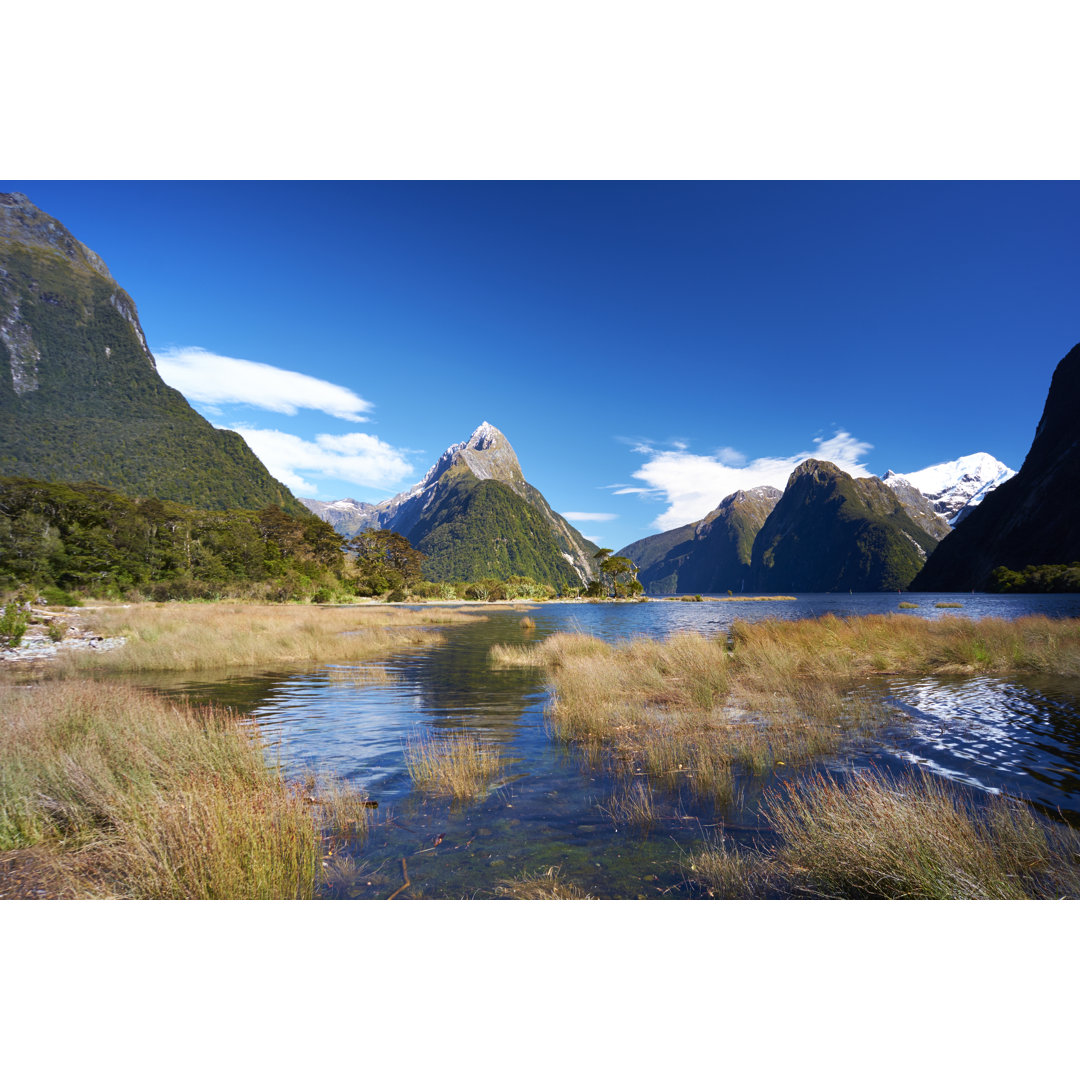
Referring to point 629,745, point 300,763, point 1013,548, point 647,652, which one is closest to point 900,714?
point 629,745

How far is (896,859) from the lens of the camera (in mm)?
4711

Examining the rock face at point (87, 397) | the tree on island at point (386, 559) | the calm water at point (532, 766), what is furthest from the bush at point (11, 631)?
the rock face at point (87, 397)

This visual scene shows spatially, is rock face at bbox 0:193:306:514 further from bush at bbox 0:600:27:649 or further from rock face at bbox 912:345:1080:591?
rock face at bbox 912:345:1080:591

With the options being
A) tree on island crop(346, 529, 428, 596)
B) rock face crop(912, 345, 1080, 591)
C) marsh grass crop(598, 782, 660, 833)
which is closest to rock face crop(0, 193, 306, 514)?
tree on island crop(346, 529, 428, 596)

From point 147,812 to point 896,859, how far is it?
7363mm

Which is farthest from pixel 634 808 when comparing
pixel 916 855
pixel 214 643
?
pixel 214 643

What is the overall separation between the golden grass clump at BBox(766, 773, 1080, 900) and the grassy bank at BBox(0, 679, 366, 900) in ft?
16.8

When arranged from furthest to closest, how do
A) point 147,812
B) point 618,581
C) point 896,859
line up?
1. point 618,581
2. point 147,812
3. point 896,859

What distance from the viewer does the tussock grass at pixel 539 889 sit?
521cm

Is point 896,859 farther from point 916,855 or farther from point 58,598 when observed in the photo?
point 58,598

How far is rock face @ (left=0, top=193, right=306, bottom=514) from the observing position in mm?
114812

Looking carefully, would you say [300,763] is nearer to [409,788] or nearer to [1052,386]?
[409,788]

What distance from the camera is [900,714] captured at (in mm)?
12336

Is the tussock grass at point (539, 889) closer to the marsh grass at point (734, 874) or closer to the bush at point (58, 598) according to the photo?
the marsh grass at point (734, 874)
